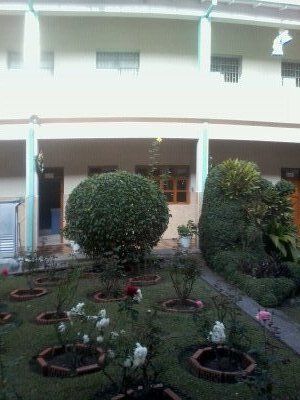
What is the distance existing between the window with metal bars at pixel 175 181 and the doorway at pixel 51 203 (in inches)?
94.6

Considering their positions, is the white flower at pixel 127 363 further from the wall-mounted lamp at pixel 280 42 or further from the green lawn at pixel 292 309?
the wall-mounted lamp at pixel 280 42

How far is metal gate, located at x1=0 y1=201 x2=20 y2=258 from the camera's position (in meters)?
10.5

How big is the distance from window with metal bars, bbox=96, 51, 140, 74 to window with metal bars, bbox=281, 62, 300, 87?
4.59m

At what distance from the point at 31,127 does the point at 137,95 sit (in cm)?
285

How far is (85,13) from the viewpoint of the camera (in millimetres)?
11898

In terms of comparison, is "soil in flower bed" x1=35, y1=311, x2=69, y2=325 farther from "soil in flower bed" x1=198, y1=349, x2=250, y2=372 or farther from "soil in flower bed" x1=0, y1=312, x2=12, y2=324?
"soil in flower bed" x1=198, y1=349, x2=250, y2=372

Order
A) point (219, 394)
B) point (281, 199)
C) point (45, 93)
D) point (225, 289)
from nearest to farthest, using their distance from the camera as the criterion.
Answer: point (219, 394)
point (225, 289)
point (281, 199)
point (45, 93)

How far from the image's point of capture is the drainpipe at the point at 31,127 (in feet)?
37.1

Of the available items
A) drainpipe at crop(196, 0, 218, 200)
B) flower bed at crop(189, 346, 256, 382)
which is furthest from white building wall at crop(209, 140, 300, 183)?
flower bed at crop(189, 346, 256, 382)

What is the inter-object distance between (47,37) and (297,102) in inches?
287

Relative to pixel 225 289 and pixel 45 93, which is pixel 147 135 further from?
pixel 225 289

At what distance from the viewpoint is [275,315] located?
260 inches

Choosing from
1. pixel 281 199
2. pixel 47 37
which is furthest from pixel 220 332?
pixel 47 37

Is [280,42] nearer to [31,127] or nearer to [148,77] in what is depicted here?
[148,77]
